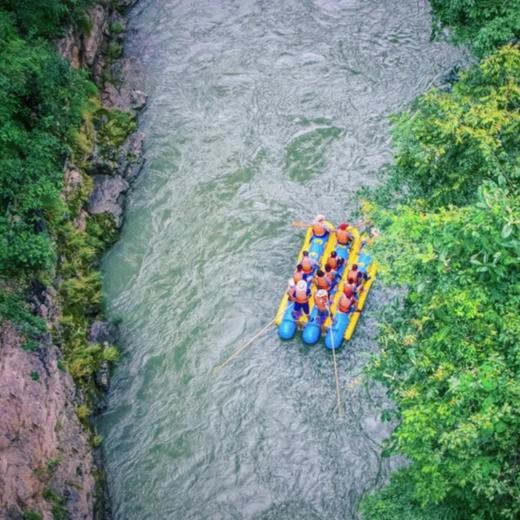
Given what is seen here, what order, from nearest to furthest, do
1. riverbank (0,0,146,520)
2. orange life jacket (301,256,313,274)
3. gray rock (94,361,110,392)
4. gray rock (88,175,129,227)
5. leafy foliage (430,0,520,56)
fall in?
leafy foliage (430,0,520,56)
riverbank (0,0,146,520)
gray rock (94,361,110,392)
orange life jacket (301,256,313,274)
gray rock (88,175,129,227)

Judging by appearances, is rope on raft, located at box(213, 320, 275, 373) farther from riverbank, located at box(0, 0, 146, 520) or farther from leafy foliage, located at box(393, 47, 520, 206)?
leafy foliage, located at box(393, 47, 520, 206)

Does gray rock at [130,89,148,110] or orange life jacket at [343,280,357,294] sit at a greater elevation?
gray rock at [130,89,148,110]

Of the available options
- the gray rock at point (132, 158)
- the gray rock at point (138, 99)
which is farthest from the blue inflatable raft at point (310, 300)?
the gray rock at point (138, 99)

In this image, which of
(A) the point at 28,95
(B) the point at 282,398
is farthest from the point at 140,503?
(A) the point at 28,95

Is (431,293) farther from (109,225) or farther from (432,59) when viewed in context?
(432,59)

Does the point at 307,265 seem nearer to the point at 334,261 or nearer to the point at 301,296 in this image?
the point at 334,261

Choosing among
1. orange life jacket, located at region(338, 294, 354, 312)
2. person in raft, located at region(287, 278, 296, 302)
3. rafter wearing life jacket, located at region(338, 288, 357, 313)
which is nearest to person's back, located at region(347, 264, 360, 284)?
rafter wearing life jacket, located at region(338, 288, 357, 313)
